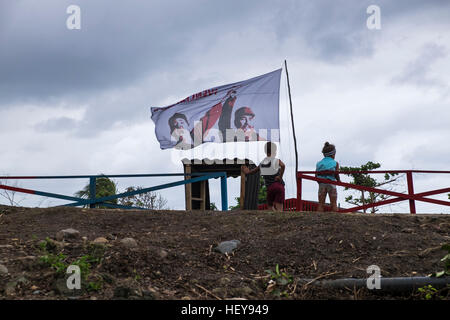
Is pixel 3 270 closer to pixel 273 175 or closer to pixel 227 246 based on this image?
pixel 227 246

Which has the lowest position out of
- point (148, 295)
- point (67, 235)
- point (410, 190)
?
point (148, 295)

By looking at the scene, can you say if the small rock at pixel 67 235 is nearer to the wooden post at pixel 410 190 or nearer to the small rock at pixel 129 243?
the small rock at pixel 129 243

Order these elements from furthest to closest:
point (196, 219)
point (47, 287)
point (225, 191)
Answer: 1. point (225, 191)
2. point (196, 219)
3. point (47, 287)

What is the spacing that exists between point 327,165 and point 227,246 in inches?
157

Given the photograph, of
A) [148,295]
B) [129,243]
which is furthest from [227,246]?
[148,295]

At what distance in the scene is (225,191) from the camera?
11148mm

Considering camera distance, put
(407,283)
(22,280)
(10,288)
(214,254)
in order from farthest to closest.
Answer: (214,254) → (407,283) → (22,280) → (10,288)

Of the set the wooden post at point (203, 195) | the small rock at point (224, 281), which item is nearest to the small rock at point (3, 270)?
the small rock at point (224, 281)

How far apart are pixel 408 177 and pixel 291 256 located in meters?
4.39

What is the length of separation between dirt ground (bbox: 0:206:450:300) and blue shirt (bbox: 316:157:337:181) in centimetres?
137

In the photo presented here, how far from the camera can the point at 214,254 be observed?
23.0 ft

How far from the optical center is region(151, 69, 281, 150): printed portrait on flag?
13828 millimetres
